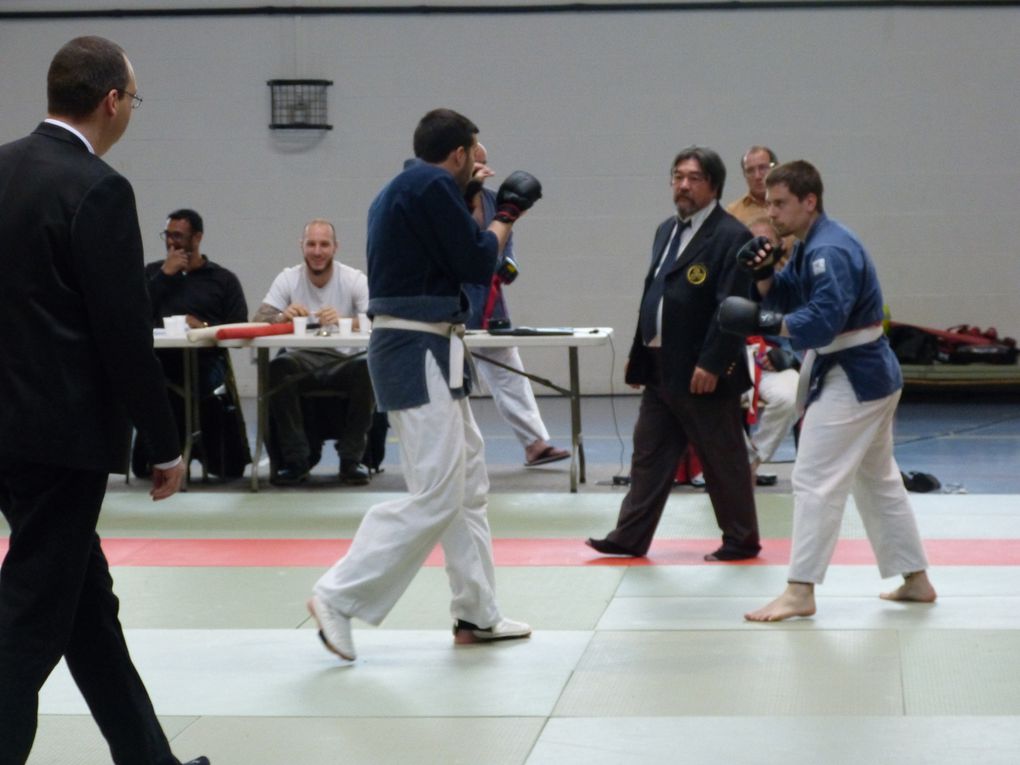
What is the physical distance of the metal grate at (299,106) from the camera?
484 inches

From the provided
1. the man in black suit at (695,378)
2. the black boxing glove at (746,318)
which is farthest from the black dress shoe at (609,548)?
the black boxing glove at (746,318)

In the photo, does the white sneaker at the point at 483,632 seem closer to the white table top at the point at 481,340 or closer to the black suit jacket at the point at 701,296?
the black suit jacket at the point at 701,296

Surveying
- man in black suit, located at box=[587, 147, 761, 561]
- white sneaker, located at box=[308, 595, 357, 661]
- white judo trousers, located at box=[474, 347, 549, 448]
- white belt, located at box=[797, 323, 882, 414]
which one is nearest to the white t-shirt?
white judo trousers, located at box=[474, 347, 549, 448]

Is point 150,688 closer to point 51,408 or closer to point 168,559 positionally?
point 51,408

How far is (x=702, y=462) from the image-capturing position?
5809 millimetres

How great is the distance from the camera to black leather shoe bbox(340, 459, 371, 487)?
26.2 feet

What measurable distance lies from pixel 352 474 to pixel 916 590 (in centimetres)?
379

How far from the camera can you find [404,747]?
3504mm

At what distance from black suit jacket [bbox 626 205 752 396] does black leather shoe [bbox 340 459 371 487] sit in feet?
8.68

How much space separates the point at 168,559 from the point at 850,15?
821 centimetres

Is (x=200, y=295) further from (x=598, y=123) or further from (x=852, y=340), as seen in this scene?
(x=598, y=123)

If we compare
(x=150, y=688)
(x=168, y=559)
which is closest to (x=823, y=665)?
(x=150, y=688)

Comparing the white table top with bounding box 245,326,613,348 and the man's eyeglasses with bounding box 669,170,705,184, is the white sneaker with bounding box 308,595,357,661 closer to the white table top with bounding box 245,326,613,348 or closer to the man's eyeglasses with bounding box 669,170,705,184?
the man's eyeglasses with bounding box 669,170,705,184

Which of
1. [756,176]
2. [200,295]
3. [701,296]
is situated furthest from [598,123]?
[701,296]
